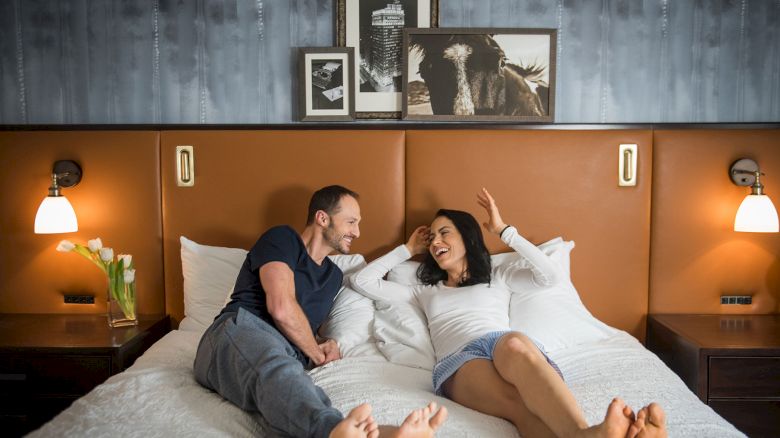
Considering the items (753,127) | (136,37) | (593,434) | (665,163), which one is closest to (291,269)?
(593,434)

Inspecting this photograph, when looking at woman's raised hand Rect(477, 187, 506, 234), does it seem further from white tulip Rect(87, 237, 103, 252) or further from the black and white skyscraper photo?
white tulip Rect(87, 237, 103, 252)

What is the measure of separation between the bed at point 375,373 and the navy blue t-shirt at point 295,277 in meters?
0.11

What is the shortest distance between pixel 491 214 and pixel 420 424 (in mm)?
1227

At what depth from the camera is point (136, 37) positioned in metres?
2.70

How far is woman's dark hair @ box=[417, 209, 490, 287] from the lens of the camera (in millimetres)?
2270

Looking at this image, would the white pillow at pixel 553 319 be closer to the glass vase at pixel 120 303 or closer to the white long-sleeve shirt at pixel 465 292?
the white long-sleeve shirt at pixel 465 292

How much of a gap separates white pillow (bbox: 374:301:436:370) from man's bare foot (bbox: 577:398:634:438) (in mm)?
778

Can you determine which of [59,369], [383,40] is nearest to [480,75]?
[383,40]

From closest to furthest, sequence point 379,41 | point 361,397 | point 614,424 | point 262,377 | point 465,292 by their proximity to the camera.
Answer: point 614,424
point 262,377
point 361,397
point 465,292
point 379,41

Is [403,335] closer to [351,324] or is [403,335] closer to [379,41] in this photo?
[351,324]

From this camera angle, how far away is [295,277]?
2.09 metres

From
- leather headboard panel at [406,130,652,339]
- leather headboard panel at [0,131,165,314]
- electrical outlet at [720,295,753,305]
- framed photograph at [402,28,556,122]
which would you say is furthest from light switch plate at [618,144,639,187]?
leather headboard panel at [0,131,165,314]

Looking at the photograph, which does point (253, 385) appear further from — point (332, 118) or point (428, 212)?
point (332, 118)

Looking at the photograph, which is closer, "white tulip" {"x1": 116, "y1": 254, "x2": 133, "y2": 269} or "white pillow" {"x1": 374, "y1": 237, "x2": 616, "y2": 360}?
"white pillow" {"x1": 374, "y1": 237, "x2": 616, "y2": 360}
